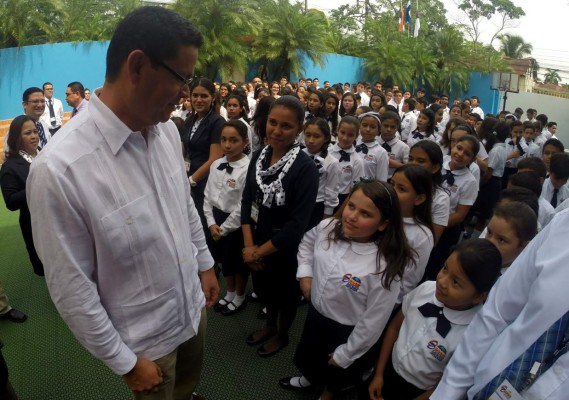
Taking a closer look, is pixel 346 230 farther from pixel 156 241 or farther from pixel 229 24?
pixel 229 24

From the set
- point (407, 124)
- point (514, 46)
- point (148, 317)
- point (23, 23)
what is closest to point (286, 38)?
point (23, 23)

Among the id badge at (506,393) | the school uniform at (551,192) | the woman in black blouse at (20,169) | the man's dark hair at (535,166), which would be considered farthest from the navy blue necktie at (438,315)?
the woman in black blouse at (20,169)

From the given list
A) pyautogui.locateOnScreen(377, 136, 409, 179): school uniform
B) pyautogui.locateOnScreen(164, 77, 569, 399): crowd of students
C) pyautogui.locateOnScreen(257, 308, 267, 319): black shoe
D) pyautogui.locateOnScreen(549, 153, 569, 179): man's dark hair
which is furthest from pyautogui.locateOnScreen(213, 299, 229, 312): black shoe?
pyautogui.locateOnScreen(549, 153, 569, 179): man's dark hair

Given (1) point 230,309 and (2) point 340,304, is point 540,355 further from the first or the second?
(1) point 230,309

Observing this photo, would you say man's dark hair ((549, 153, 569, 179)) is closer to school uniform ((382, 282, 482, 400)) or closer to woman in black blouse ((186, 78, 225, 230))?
school uniform ((382, 282, 482, 400))

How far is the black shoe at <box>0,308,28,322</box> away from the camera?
3.00 meters

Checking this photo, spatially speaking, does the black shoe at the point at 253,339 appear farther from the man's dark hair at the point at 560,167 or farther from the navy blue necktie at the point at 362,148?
the man's dark hair at the point at 560,167

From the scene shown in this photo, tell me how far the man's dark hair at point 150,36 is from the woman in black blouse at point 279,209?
1164mm

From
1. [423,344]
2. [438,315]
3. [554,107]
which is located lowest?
[423,344]

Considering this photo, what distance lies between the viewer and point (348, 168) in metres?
3.62

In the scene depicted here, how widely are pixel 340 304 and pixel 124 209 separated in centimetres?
117

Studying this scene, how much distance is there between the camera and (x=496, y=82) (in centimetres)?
1383

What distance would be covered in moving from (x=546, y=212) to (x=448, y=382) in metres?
1.97

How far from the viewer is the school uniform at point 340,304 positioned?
6.15ft
